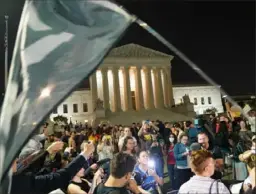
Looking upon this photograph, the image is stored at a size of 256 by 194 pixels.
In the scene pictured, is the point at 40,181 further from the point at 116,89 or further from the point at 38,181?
the point at 116,89

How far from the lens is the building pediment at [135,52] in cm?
4967

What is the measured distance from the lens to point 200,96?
2589 inches

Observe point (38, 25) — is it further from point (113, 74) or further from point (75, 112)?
point (75, 112)

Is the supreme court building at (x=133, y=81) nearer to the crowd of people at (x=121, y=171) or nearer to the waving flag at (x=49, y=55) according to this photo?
the crowd of people at (x=121, y=171)

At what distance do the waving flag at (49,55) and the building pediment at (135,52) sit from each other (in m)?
47.6

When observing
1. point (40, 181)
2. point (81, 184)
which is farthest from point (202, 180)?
point (81, 184)

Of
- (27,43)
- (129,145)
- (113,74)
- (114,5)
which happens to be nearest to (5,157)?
(27,43)

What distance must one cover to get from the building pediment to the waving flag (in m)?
47.6

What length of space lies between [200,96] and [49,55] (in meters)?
66.2

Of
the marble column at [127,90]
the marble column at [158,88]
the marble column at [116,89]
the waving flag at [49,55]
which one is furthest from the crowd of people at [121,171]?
the marble column at [158,88]

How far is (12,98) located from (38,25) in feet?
1.31

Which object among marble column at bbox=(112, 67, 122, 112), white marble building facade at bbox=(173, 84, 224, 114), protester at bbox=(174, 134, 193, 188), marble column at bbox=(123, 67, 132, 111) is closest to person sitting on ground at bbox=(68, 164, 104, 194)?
protester at bbox=(174, 134, 193, 188)

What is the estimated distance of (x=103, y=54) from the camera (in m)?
1.46

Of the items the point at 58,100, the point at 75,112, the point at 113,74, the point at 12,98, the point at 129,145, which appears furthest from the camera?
the point at 75,112
